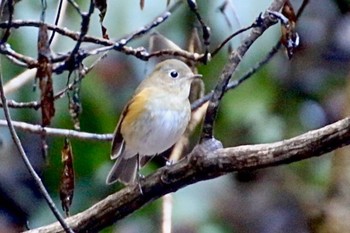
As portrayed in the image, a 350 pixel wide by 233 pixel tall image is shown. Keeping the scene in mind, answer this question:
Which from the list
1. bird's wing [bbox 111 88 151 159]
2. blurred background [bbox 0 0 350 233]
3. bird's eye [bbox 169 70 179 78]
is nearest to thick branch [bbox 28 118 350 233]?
bird's wing [bbox 111 88 151 159]

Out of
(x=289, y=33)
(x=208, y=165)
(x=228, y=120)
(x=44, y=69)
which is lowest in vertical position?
(x=228, y=120)

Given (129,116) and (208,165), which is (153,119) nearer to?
(129,116)

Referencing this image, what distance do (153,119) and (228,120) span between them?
3.23 ft

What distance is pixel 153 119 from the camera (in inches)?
130

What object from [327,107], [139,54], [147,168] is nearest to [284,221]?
[327,107]

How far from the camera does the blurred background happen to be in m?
3.84

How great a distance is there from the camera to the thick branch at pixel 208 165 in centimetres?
208

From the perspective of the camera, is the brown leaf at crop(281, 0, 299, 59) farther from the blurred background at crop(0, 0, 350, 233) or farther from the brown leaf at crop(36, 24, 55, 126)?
the blurred background at crop(0, 0, 350, 233)

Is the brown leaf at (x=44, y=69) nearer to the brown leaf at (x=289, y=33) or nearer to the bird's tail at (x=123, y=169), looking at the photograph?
the brown leaf at (x=289, y=33)

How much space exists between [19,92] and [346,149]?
1.33m

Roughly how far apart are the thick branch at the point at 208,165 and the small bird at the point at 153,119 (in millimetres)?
601

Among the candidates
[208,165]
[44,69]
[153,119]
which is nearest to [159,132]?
[153,119]

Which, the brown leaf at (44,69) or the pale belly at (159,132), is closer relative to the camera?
the brown leaf at (44,69)

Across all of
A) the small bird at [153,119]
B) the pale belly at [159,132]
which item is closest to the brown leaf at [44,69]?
the small bird at [153,119]
